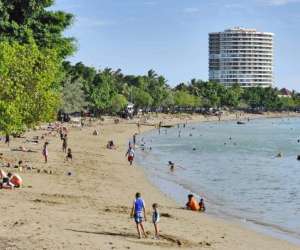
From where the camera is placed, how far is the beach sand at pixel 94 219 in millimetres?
19031

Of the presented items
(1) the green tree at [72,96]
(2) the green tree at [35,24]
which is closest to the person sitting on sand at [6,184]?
(2) the green tree at [35,24]

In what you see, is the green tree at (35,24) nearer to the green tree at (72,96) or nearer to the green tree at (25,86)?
the green tree at (25,86)

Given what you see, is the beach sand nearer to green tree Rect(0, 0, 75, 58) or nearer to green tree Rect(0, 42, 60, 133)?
green tree Rect(0, 42, 60, 133)

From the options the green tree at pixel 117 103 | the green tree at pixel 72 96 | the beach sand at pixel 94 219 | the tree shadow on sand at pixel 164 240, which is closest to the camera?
the beach sand at pixel 94 219

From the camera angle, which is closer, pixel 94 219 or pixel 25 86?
pixel 94 219

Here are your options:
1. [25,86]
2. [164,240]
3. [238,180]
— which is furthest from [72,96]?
[164,240]

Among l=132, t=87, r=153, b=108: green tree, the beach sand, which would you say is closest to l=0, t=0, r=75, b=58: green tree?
the beach sand

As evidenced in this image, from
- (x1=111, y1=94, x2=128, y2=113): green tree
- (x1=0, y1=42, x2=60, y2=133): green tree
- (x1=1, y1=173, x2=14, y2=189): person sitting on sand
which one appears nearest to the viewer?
(x1=1, y1=173, x2=14, y2=189): person sitting on sand

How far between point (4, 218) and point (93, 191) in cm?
1246

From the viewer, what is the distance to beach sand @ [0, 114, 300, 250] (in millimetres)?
19031

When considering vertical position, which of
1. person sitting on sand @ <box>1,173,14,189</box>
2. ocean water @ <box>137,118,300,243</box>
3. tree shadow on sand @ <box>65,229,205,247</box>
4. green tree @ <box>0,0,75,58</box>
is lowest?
ocean water @ <box>137,118,300,243</box>

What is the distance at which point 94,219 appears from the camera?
23172 mm

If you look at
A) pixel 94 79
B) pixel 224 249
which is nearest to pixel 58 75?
pixel 224 249

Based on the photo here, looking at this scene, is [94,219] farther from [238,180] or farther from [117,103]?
[117,103]
